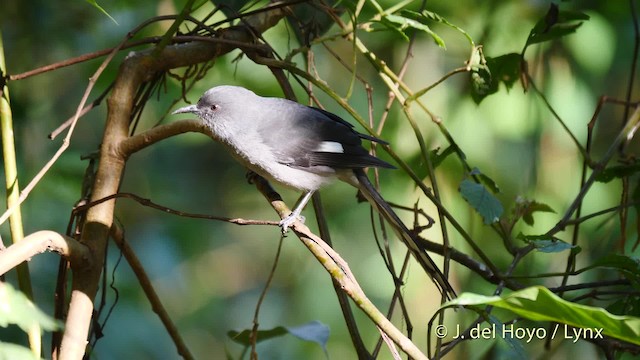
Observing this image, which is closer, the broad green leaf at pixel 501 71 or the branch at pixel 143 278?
the branch at pixel 143 278

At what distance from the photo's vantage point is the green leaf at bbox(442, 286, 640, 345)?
1.09 meters

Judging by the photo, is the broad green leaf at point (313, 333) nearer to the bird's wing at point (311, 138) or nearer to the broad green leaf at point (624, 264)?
the bird's wing at point (311, 138)

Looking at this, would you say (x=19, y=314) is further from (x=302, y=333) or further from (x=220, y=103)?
(x=220, y=103)

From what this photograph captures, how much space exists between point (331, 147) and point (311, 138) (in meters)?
0.09

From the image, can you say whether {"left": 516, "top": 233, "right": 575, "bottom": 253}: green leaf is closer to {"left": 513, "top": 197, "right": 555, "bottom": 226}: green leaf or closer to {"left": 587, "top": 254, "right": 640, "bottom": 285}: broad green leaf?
{"left": 587, "top": 254, "right": 640, "bottom": 285}: broad green leaf

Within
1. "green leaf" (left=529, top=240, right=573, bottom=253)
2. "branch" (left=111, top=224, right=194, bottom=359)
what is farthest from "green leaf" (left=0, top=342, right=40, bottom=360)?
"green leaf" (left=529, top=240, right=573, bottom=253)

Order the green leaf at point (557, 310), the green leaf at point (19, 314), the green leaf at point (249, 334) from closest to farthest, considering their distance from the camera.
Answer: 1. the green leaf at point (19, 314)
2. the green leaf at point (557, 310)
3. the green leaf at point (249, 334)

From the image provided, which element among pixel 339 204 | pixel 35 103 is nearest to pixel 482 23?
pixel 339 204

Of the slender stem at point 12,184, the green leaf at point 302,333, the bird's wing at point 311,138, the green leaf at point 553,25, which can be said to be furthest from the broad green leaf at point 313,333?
the green leaf at point 553,25

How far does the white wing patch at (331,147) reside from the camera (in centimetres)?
241

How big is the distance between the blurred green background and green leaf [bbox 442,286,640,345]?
1815 millimetres

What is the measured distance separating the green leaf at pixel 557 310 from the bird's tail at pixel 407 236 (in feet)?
1.75

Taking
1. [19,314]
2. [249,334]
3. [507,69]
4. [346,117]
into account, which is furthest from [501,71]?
[19,314]

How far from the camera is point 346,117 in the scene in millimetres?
3863
